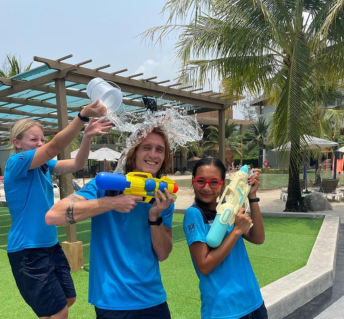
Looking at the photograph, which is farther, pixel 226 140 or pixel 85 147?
pixel 226 140

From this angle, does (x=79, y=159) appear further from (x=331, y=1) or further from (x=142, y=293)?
(x=331, y=1)

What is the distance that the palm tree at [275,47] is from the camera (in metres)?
7.86

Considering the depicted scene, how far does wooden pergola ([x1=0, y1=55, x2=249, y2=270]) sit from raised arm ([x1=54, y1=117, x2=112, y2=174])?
91 centimetres

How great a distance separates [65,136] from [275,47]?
27.4 ft

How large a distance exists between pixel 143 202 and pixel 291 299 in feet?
9.09

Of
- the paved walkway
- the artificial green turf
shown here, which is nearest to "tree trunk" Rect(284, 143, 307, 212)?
the artificial green turf

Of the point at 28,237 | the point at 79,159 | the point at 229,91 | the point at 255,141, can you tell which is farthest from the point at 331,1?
the point at 255,141

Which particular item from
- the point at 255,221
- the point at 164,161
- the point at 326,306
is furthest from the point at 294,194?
the point at 164,161

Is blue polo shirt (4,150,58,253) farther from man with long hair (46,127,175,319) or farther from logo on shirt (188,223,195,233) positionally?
logo on shirt (188,223,195,233)

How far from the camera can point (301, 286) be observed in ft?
12.8

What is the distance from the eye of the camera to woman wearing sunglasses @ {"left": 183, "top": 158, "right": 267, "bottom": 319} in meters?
1.75

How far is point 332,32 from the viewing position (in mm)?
8617

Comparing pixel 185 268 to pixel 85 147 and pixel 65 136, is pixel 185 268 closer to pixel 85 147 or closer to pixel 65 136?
pixel 85 147

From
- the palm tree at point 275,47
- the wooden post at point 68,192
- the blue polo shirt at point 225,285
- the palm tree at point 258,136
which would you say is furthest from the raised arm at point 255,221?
the palm tree at point 258,136
